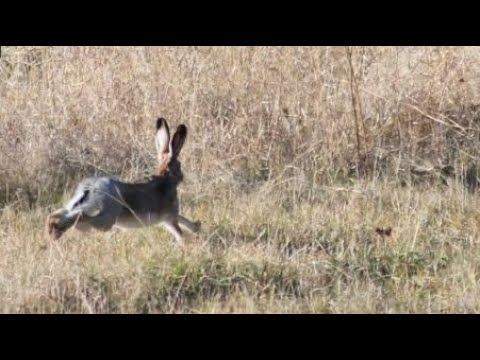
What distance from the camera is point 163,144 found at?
7.07m

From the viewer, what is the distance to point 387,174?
7.79 m

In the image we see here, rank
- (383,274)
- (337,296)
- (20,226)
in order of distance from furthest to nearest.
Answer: (20,226) < (383,274) < (337,296)

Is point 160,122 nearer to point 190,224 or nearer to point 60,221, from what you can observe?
point 190,224

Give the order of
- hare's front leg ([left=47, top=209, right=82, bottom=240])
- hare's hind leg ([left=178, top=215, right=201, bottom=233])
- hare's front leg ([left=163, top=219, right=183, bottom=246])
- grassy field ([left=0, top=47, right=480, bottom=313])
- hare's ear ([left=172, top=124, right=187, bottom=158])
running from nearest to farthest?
1. grassy field ([left=0, top=47, right=480, bottom=313])
2. hare's front leg ([left=47, top=209, right=82, bottom=240])
3. hare's front leg ([left=163, top=219, right=183, bottom=246])
4. hare's hind leg ([left=178, top=215, right=201, bottom=233])
5. hare's ear ([left=172, top=124, right=187, bottom=158])

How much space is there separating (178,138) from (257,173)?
114cm

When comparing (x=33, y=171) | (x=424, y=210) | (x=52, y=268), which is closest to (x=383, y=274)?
(x=424, y=210)

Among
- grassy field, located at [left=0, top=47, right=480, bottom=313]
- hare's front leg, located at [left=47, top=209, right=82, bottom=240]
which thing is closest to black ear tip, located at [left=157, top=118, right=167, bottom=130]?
grassy field, located at [left=0, top=47, right=480, bottom=313]

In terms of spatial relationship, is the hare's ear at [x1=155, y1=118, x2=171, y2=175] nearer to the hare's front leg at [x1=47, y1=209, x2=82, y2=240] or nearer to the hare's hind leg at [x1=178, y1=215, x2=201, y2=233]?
the hare's hind leg at [x1=178, y1=215, x2=201, y2=233]

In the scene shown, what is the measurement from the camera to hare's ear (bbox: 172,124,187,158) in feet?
22.6

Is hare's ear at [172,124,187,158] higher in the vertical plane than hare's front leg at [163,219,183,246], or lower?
higher

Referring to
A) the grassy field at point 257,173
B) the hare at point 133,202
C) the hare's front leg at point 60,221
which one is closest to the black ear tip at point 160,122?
the hare at point 133,202

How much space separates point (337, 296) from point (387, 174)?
2336 millimetres

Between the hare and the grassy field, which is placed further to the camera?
the hare
